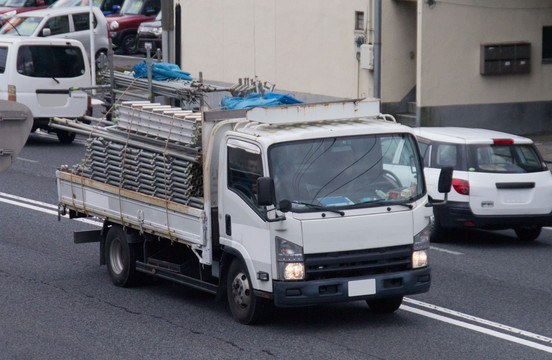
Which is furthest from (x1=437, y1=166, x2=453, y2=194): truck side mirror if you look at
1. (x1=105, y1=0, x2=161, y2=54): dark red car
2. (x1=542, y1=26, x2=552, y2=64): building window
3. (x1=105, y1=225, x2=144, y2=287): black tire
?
(x1=105, y1=0, x2=161, y2=54): dark red car

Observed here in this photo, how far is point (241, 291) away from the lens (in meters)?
10.2

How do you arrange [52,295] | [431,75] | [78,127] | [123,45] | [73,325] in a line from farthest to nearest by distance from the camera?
[123,45], [431,75], [78,127], [52,295], [73,325]

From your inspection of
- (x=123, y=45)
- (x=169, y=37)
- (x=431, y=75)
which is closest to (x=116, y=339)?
(x=431, y=75)

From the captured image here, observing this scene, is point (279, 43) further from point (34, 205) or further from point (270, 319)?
point (270, 319)

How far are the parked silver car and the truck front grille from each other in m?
24.2

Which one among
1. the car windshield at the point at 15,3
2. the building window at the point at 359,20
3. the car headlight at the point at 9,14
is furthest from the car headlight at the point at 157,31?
the building window at the point at 359,20

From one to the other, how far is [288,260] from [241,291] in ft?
2.66

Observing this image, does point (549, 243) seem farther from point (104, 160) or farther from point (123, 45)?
point (123, 45)

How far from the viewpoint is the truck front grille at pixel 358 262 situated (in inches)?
381

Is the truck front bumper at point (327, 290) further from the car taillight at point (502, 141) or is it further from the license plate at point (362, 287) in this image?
the car taillight at point (502, 141)

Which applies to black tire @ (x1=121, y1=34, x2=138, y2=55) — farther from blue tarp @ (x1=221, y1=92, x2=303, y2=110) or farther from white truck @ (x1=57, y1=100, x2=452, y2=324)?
white truck @ (x1=57, y1=100, x2=452, y2=324)

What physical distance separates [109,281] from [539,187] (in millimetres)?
6027

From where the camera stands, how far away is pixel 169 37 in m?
33.2

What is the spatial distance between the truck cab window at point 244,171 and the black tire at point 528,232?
246 inches
